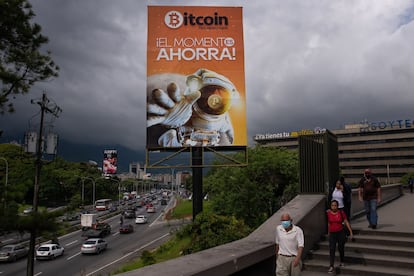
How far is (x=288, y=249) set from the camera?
218 inches

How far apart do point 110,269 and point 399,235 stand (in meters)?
22.6

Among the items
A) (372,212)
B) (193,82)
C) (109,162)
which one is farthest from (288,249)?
(109,162)

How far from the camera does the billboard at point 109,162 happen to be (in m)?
97.2

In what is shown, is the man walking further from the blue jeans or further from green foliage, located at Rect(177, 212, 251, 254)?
green foliage, located at Rect(177, 212, 251, 254)

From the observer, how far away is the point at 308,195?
9.57 meters

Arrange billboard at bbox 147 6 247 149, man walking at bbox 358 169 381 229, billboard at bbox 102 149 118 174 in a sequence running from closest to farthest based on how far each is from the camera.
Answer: man walking at bbox 358 169 381 229 < billboard at bbox 147 6 247 149 < billboard at bbox 102 149 118 174

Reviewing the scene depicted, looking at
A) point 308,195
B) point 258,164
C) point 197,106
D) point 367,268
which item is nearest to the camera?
point 367,268

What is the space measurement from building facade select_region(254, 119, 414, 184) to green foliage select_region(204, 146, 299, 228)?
86.8 metres

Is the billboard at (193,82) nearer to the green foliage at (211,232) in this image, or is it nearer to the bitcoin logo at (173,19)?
the bitcoin logo at (173,19)

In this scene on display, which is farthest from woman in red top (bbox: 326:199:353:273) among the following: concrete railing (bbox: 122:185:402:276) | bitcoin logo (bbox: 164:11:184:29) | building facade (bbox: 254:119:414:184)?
building facade (bbox: 254:119:414:184)

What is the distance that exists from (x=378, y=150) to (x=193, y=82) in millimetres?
110637

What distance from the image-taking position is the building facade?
11081 centimetres

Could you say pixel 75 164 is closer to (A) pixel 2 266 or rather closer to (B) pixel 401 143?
(A) pixel 2 266

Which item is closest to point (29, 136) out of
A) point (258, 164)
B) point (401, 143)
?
point (258, 164)
